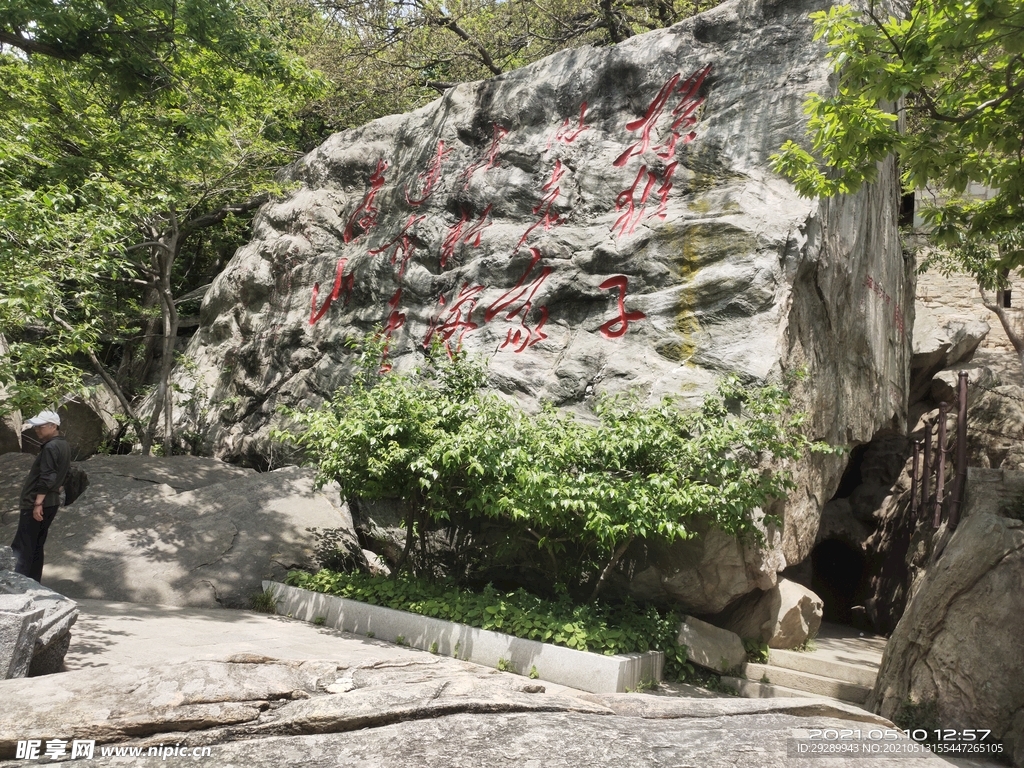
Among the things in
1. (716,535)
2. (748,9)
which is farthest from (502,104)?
(716,535)

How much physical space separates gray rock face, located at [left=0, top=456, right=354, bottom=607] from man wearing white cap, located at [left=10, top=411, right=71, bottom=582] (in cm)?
112

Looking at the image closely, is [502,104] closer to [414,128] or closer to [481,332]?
[414,128]

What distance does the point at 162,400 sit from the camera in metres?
10.0

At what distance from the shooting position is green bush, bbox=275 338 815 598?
529cm

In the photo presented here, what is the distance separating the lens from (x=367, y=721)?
130 inches

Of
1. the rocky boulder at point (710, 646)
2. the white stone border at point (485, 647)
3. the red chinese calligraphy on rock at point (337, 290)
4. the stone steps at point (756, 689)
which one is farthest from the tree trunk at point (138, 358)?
the stone steps at point (756, 689)

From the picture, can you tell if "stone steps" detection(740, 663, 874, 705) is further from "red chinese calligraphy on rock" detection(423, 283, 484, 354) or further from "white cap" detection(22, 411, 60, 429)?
"white cap" detection(22, 411, 60, 429)

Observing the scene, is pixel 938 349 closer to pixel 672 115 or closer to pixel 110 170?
pixel 672 115

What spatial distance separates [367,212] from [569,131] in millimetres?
3118

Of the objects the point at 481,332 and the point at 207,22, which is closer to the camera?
the point at 207,22

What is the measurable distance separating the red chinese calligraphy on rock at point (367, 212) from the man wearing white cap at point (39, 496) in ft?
16.4

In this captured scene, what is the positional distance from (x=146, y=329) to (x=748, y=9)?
34.0ft

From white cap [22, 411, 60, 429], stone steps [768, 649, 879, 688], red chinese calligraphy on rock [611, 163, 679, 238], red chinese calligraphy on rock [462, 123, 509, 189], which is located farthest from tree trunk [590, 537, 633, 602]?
red chinese calligraphy on rock [462, 123, 509, 189]

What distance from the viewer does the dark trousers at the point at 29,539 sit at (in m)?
5.54
